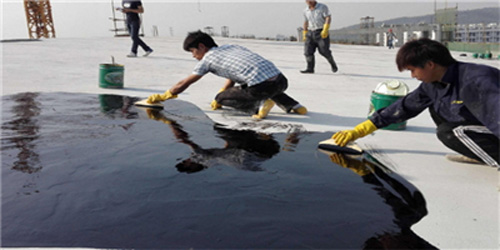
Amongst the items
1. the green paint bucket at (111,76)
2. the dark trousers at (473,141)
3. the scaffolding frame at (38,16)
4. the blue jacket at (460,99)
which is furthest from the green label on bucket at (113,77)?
the scaffolding frame at (38,16)

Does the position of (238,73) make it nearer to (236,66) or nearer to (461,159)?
(236,66)

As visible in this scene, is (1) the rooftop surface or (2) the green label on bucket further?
(2) the green label on bucket

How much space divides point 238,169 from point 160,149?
0.78 meters

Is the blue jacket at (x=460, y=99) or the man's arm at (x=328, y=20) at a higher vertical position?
the man's arm at (x=328, y=20)

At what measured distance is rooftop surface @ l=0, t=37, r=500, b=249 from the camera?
76.3 inches

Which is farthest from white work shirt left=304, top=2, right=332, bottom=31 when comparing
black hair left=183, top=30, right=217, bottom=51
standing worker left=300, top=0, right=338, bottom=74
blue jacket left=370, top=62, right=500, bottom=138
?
blue jacket left=370, top=62, right=500, bottom=138

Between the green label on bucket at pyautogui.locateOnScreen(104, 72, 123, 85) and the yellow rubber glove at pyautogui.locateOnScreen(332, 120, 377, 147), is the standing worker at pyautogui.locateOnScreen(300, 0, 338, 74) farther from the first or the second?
the yellow rubber glove at pyautogui.locateOnScreen(332, 120, 377, 147)

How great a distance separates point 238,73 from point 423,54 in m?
2.00

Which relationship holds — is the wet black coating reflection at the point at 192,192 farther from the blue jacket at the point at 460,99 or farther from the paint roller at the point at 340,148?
the blue jacket at the point at 460,99

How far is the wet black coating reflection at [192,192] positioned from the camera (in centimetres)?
169

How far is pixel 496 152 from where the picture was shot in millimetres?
2377

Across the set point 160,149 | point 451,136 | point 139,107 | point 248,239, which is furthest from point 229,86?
point 248,239

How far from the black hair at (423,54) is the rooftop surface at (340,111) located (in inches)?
30.1

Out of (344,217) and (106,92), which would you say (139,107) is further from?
(344,217)
